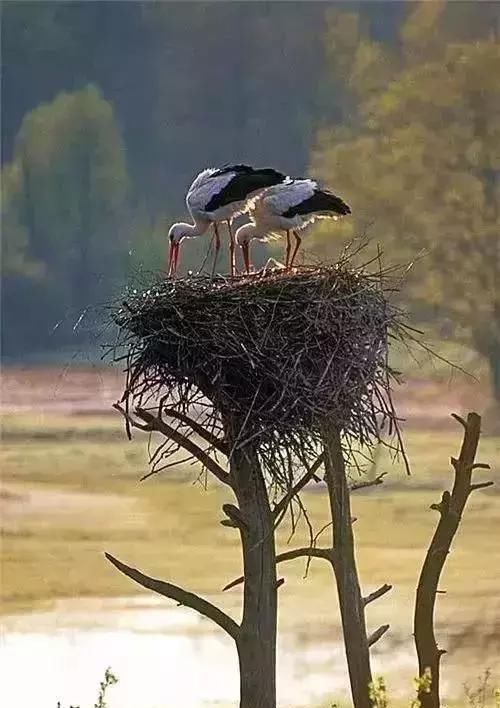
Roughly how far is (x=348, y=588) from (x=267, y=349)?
15.0 inches

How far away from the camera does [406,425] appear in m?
2.51

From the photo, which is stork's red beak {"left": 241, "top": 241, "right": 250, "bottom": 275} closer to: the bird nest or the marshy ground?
the bird nest

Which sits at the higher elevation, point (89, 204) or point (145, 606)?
point (89, 204)

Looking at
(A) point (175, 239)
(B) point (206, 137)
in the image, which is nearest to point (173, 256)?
(A) point (175, 239)

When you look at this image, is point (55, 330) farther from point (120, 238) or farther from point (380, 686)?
point (380, 686)

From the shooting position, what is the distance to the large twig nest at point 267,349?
1.76 metres

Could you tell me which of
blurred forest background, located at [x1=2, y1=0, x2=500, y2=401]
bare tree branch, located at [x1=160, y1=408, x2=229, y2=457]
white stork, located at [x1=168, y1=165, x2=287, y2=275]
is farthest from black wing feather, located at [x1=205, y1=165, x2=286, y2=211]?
blurred forest background, located at [x1=2, y1=0, x2=500, y2=401]

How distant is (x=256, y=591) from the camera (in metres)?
1.85

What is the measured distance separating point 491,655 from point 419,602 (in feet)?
1.83

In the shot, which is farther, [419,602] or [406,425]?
[406,425]

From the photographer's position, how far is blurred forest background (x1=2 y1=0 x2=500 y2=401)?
2.50 metres

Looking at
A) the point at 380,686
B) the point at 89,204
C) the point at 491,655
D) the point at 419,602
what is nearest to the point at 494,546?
the point at 491,655

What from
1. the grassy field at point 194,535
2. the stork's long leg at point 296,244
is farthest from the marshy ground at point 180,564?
the stork's long leg at point 296,244

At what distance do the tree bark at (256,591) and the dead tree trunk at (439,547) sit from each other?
0.79 feet
